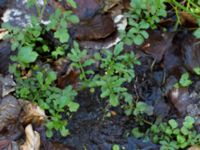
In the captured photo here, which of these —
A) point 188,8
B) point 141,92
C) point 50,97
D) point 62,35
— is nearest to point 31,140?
point 50,97

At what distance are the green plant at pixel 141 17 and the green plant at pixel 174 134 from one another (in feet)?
1.39

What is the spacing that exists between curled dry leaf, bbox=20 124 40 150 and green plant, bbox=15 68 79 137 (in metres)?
0.06

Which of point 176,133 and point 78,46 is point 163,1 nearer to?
point 78,46

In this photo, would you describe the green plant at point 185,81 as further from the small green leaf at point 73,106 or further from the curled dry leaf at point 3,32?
the curled dry leaf at point 3,32

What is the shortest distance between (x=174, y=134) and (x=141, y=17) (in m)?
0.61

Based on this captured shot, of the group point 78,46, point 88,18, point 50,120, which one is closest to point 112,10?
point 88,18

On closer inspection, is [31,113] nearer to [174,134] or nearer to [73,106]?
[73,106]

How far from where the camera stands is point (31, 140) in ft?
7.11

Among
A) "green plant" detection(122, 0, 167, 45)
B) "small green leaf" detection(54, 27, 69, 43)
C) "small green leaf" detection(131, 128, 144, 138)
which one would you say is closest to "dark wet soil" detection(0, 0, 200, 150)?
"small green leaf" detection(131, 128, 144, 138)

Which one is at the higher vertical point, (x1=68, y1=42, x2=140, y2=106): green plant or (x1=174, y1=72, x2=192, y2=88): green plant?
(x1=68, y1=42, x2=140, y2=106): green plant

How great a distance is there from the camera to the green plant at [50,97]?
2193 mm

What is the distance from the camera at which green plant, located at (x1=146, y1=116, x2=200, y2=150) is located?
224 cm

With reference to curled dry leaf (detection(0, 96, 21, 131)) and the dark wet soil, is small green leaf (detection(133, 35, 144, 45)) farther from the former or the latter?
curled dry leaf (detection(0, 96, 21, 131))

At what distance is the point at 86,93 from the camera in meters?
2.40
